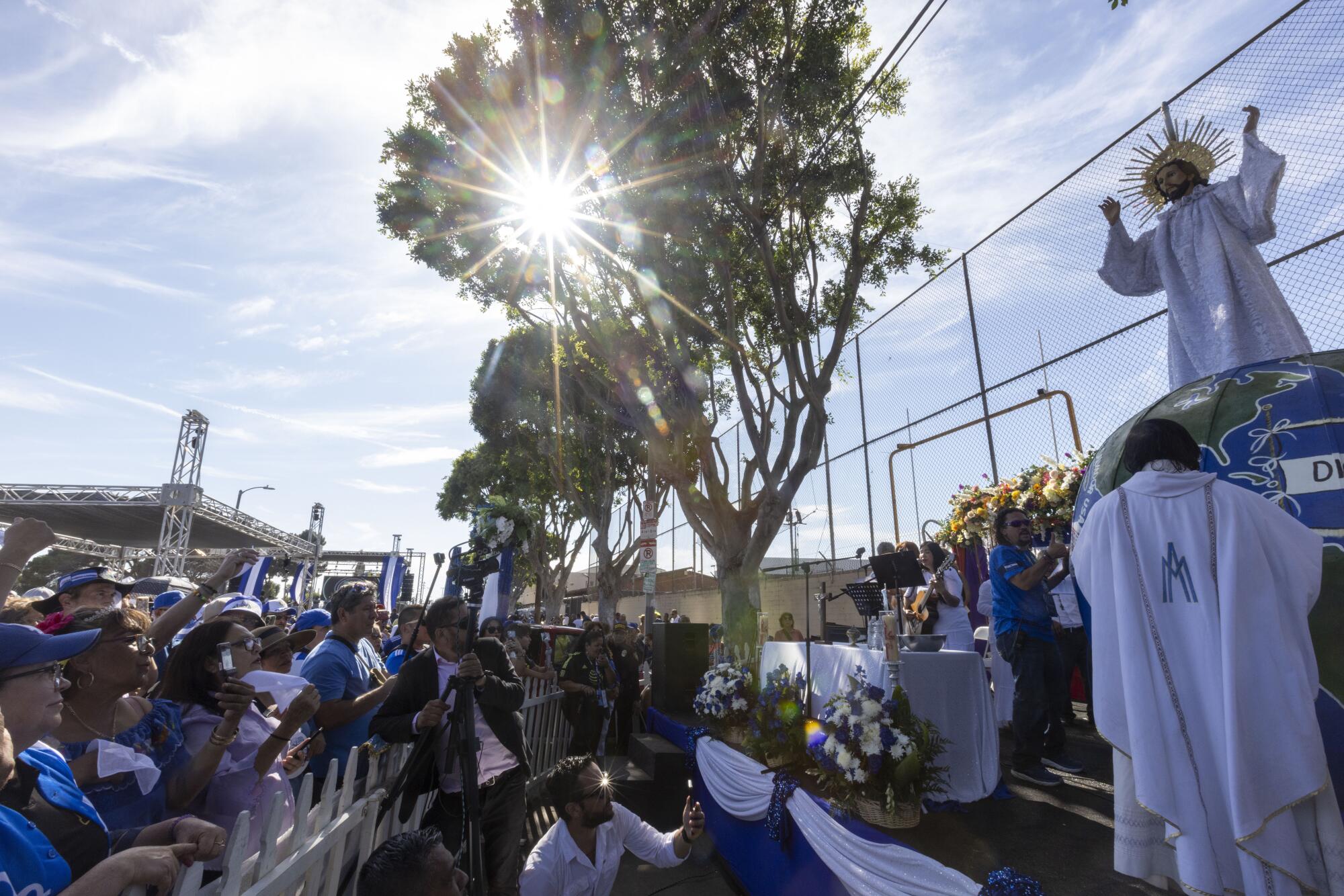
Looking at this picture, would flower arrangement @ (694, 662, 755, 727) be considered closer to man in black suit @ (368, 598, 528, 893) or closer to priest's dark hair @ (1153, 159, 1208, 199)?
man in black suit @ (368, 598, 528, 893)

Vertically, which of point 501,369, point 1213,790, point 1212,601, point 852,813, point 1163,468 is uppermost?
point 501,369

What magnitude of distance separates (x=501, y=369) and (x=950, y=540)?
17.0 meters

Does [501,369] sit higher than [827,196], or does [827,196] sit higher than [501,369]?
[501,369]

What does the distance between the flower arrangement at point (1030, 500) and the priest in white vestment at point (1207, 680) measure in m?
3.04

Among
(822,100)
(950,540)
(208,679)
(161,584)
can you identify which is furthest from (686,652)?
(822,100)

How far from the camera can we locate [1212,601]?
7.43 feet

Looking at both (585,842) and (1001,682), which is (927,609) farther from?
(585,842)

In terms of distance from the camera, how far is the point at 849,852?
335 centimetres

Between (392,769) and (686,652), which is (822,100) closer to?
(686,652)

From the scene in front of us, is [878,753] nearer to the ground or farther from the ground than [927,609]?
nearer to the ground

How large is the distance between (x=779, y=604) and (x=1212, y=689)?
50.9 feet

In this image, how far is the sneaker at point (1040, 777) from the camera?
4125 mm

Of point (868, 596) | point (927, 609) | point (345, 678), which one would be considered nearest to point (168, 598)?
point (345, 678)

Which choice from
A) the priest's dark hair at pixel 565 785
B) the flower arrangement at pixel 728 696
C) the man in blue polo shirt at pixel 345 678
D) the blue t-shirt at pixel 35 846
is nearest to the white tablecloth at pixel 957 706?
the flower arrangement at pixel 728 696
